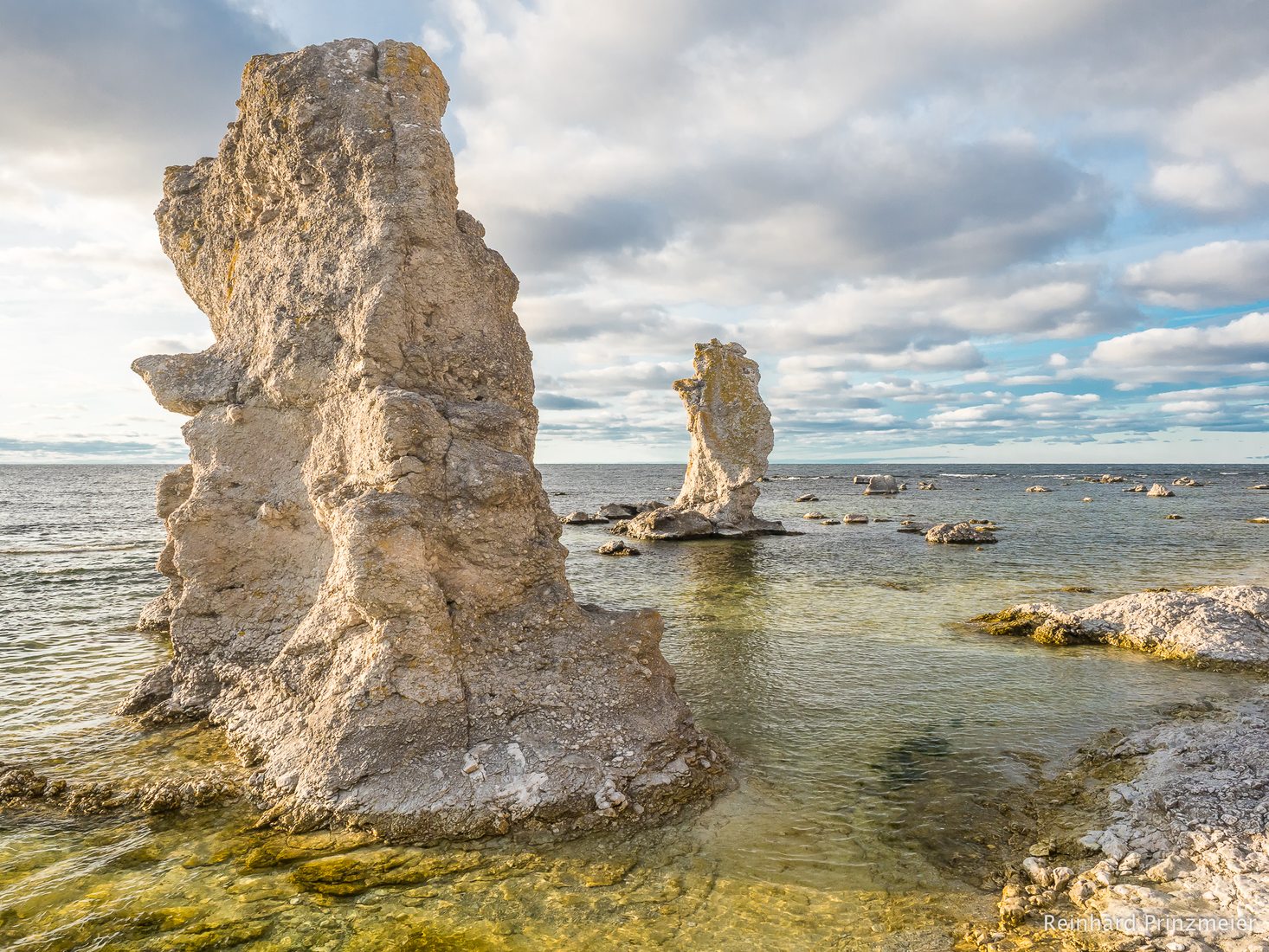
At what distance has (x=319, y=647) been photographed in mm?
9711

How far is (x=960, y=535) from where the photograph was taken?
38.8 metres

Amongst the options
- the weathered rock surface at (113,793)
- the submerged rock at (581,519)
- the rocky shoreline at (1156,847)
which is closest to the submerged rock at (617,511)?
the submerged rock at (581,519)

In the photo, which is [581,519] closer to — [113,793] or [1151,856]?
[113,793]

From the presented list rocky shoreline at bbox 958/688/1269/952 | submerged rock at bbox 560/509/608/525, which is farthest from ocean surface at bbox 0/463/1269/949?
submerged rock at bbox 560/509/608/525

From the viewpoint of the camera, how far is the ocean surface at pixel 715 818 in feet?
21.2

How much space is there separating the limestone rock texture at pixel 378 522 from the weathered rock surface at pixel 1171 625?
11831mm

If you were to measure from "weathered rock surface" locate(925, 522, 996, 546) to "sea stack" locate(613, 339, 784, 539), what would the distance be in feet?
29.4

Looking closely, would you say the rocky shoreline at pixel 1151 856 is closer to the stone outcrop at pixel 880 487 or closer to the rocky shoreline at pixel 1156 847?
the rocky shoreline at pixel 1156 847

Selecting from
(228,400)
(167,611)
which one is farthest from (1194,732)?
(167,611)

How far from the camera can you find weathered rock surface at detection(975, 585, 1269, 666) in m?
14.7

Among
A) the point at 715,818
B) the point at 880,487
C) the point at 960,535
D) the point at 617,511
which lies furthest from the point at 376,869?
the point at 880,487

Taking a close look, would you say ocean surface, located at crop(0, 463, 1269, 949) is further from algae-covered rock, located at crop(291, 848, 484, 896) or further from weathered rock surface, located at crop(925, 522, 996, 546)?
weathered rock surface, located at crop(925, 522, 996, 546)

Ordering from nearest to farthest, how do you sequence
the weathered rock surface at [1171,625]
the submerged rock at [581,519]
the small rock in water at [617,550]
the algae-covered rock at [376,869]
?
the algae-covered rock at [376,869] < the weathered rock surface at [1171,625] < the small rock in water at [617,550] < the submerged rock at [581,519]

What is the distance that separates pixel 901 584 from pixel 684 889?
70.2 feet
